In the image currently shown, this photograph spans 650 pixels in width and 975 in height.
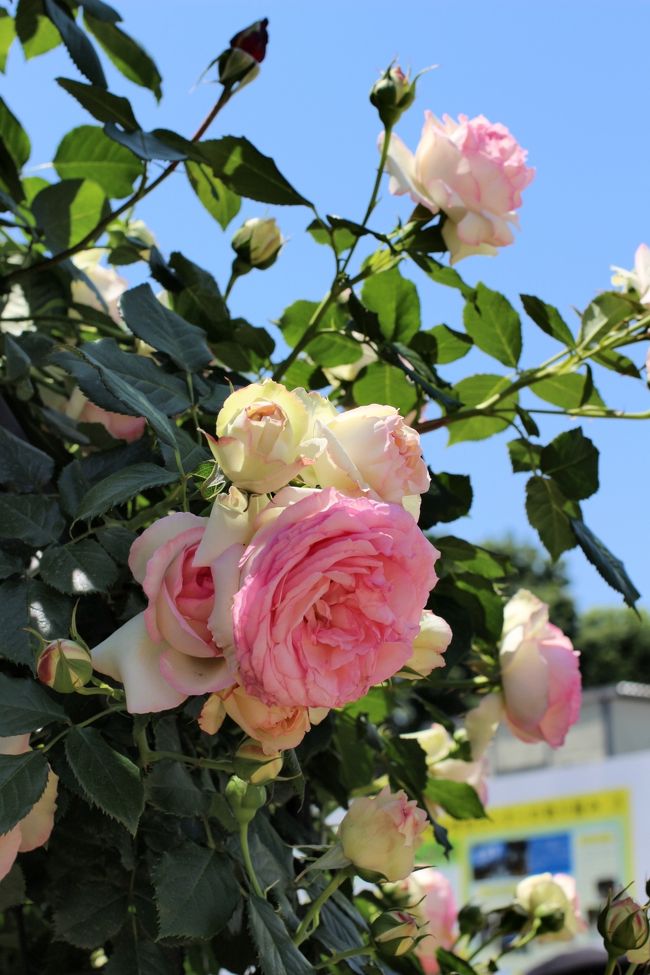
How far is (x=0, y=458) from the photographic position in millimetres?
622

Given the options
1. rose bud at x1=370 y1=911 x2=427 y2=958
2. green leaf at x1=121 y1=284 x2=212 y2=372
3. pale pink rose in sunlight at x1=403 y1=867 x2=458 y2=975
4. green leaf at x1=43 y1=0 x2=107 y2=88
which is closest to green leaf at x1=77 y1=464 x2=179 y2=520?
green leaf at x1=121 y1=284 x2=212 y2=372

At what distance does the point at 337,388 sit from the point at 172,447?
1.20 feet

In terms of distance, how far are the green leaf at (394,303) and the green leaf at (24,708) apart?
385mm

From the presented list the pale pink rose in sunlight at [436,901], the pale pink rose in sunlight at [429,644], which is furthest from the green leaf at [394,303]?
the pale pink rose in sunlight at [436,901]

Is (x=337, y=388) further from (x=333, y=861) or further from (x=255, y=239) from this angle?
(x=333, y=861)

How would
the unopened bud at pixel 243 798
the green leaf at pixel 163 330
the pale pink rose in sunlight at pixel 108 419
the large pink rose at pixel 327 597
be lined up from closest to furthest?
the large pink rose at pixel 327 597, the unopened bud at pixel 243 798, the green leaf at pixel 163 330, the pale pink rose in sunlight at pixel 108 419

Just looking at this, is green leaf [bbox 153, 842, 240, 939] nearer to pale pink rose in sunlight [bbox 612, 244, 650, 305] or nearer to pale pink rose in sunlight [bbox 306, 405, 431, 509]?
pale pink rose in sunlight [bbox 306, 405, 431, 509]

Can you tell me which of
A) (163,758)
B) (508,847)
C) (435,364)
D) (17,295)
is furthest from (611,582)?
(508,847)

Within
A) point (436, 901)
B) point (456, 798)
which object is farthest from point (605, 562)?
point (436, 901)

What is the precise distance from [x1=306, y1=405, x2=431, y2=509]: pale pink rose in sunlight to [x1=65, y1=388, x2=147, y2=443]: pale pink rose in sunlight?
0.25 metres

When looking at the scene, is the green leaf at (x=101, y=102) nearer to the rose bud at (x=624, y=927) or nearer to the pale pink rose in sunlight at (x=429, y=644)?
the pale pink rose in sunlight at (x=429, y=644)

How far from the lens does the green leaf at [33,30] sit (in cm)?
83

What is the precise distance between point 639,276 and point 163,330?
33cm

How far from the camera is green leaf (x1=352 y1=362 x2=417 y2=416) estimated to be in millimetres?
829
